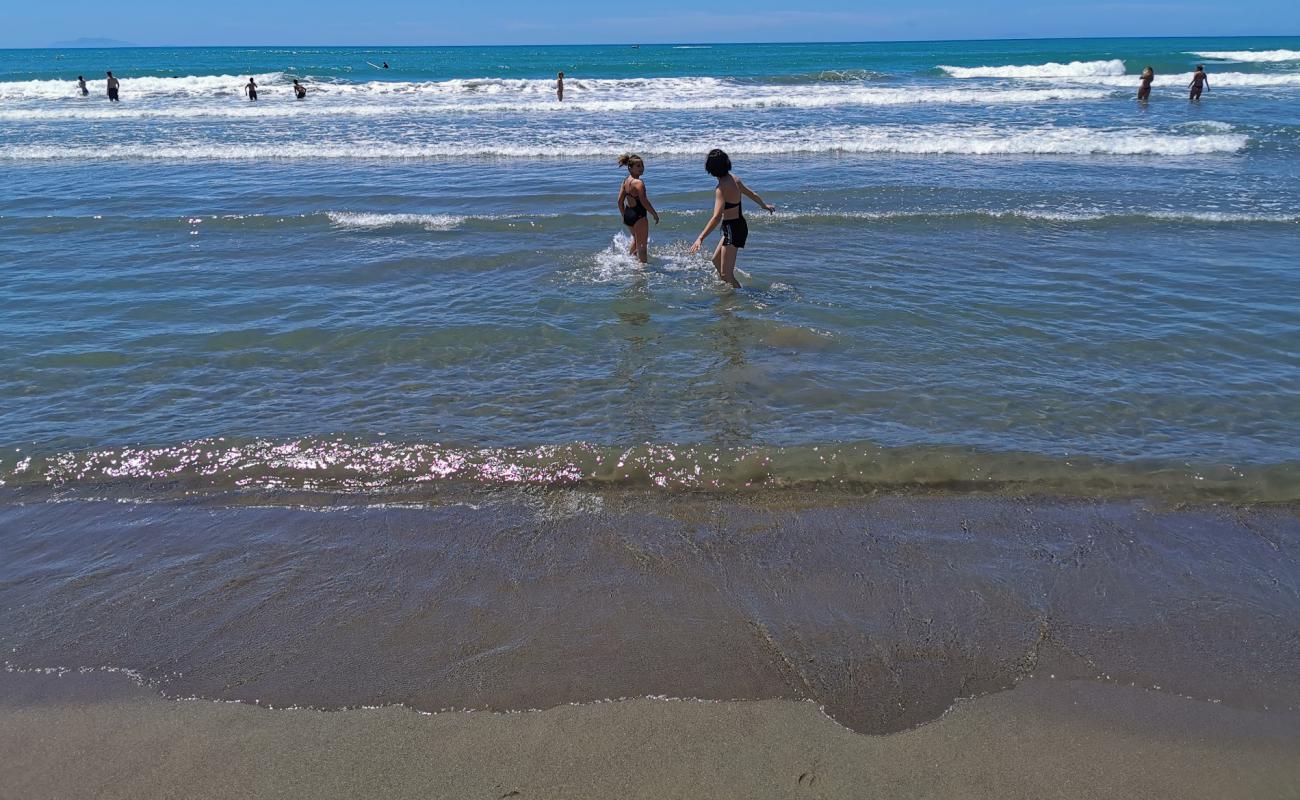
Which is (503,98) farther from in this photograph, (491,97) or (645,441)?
(645,441)

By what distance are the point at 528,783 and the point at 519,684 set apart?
1.91ft

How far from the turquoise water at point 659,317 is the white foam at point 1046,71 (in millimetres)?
28588

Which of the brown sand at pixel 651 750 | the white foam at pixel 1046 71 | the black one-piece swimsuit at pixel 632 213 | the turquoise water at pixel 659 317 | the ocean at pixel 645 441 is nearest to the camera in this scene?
the brown sand at pixel 651 750

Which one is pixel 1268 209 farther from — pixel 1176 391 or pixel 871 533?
pixel 871 533

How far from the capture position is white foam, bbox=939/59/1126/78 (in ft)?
154

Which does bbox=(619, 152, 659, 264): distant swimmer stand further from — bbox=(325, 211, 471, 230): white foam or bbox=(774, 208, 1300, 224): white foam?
bbox=(325, 211, 471, 230): white foam

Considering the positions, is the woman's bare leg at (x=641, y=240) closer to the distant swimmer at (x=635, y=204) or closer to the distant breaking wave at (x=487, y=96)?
the distant swimmer at (x=635, y=204)

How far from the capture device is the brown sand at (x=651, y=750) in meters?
3.23

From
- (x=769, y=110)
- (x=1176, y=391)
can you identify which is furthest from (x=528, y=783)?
(x=769, y=110)

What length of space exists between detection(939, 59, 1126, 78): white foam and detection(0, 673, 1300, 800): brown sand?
48.4m

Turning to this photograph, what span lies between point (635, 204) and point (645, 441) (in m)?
5.26

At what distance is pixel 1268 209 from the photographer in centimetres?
1331

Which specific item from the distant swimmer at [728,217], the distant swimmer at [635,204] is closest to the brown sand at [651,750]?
the distant swimmer at [728,217]

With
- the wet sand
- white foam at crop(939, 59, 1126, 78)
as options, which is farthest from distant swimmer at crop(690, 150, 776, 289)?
white foam at crop(939, 59, 1126, 78)
